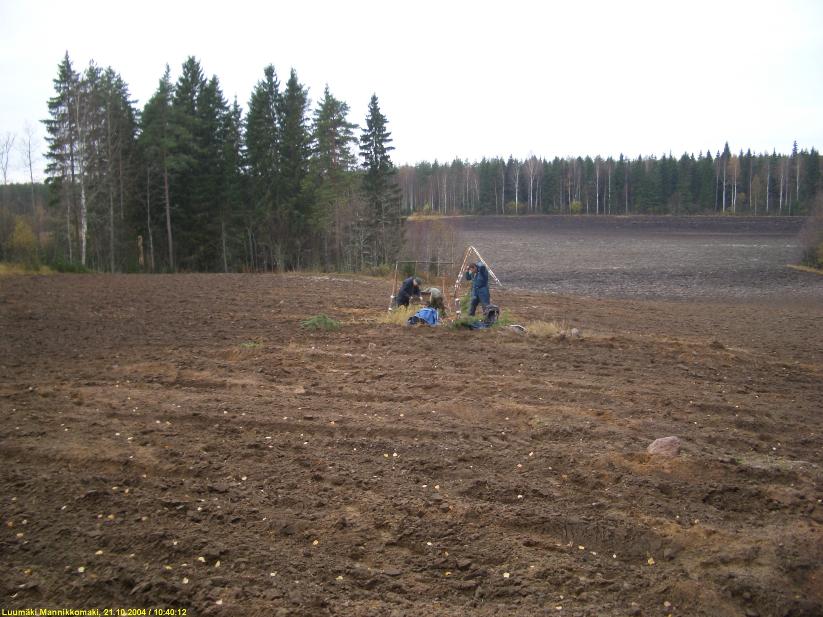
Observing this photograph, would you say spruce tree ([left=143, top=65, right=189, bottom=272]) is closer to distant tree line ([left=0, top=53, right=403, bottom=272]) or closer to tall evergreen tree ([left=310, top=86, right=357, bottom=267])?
distant tree line ([left=0, top=53, right=403, bottom=272])

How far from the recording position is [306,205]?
4222 centimetres

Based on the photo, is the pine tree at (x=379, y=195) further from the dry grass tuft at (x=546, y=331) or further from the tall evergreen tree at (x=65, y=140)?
the dry grass tuft at (x=546, y=331)

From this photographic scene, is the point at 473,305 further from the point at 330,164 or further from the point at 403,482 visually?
the point at 330,164

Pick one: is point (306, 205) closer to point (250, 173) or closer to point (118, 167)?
point (250, 173)

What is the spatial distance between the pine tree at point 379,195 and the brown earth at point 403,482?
30.5 metres

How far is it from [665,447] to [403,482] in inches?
97.9

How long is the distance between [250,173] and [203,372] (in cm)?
3621

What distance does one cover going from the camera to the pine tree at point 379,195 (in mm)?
40438

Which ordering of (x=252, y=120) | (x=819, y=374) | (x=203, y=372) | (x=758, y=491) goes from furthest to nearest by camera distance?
(x=252, y=120)
(x=819, y=374)
(x=203, y=372)
(x=758, y=491)

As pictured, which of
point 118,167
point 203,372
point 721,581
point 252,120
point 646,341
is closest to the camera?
point 721,581

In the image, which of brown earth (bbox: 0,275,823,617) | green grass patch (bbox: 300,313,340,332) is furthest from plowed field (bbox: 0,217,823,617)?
green grass patch (bbox: 300,313,340,332)

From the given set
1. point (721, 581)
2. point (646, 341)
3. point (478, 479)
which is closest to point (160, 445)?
point (478, 479)

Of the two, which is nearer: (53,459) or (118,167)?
(53,459)

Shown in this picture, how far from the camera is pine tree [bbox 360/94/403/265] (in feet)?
133
